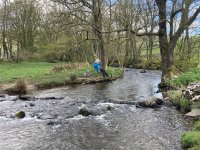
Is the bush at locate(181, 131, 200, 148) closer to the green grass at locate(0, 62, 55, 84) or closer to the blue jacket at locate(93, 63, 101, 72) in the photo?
the green grass at locate(0, 62, 55, 84)

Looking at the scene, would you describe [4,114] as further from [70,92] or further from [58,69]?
[58,69]

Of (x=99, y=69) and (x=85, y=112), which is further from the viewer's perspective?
(x=99, y=69)

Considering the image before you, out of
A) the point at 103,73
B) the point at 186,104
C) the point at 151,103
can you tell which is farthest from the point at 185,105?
the point at 103,73

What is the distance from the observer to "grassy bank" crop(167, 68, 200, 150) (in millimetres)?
11938

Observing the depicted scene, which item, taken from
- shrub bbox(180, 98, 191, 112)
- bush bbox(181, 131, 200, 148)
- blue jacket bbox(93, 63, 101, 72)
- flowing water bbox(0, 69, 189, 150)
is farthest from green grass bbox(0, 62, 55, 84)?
bush bbox(181, 131, 200, 148)

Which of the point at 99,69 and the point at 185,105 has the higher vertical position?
the point at 99,69

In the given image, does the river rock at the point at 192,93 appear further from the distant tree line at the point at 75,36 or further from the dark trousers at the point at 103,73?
the distant tree line at the point at 75,36

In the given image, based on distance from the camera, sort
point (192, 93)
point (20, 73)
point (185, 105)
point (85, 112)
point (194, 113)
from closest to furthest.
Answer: point (194, 113) → point (85, 112) → point (185, 105) → point (192, 93) → point (20, 73)

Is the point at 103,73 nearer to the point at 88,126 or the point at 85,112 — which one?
the point at 85,112

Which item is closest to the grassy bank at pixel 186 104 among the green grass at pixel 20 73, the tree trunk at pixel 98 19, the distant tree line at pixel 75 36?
the tree trunk at pixel 98 19

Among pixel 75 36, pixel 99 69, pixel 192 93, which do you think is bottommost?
pixel 192 93

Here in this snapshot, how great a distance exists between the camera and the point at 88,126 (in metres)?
15.4

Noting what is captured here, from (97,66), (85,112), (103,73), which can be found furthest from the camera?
(97,66)

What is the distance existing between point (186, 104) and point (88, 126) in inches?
247
